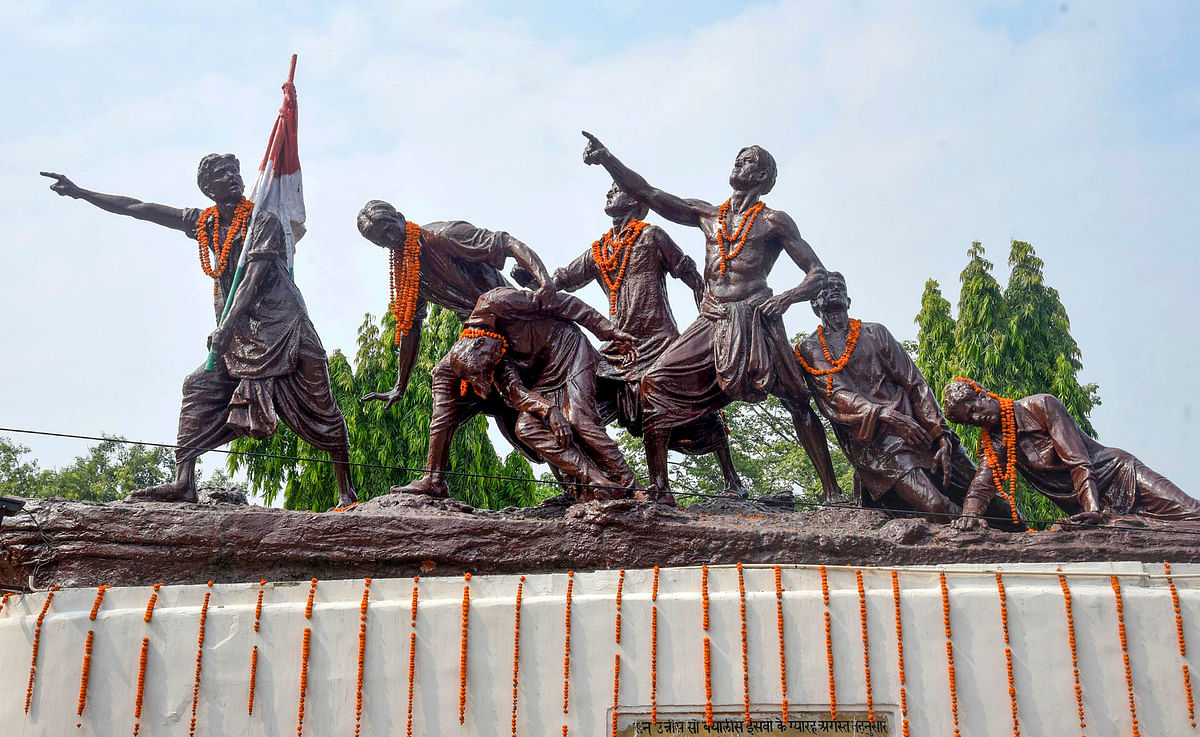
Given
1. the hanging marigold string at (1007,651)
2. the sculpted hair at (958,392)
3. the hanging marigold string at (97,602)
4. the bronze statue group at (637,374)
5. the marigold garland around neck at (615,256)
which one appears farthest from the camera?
the marigold garland around neck at (615,256)

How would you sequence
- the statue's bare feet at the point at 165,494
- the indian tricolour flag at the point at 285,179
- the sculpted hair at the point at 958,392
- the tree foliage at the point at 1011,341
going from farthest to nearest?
the tree foliage at the point at 1011,341
the indian tricolour flag at the point at 285,179
the sculpted hair at the point at 958,392
the statue's bare feet at the point at 165,494

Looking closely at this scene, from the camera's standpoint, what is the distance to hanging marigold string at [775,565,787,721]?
18.8ft

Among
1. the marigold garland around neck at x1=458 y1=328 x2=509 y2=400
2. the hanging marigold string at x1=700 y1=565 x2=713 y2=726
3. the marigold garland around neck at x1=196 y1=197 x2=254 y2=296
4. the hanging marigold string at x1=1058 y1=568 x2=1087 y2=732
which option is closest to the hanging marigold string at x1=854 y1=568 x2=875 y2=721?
the hanging marigold string at x1=700 y1=565 x2=713 y2=726

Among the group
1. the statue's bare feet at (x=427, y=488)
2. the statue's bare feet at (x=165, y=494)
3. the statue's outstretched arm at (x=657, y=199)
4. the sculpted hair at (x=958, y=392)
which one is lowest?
the statue's bare feet at (x=165, y=494)

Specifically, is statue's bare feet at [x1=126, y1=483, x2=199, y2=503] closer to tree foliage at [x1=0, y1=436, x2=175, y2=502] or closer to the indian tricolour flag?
the indian tricolour flag

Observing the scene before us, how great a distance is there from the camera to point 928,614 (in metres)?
5.91

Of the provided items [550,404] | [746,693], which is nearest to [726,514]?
[550,404]

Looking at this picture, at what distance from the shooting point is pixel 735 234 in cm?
787

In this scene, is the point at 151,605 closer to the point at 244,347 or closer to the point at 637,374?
the point at 244,347

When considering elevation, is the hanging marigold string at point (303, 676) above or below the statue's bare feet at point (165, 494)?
below

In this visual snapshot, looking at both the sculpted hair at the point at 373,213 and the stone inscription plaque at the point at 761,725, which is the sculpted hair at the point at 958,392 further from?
the sculpted hair at the point at 373,213

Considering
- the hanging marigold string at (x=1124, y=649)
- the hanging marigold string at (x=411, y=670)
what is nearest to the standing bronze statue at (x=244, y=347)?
the hanging marigold string at (x=411, y=670)

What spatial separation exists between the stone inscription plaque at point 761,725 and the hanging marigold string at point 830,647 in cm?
4

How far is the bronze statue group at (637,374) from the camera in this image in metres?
7.24
